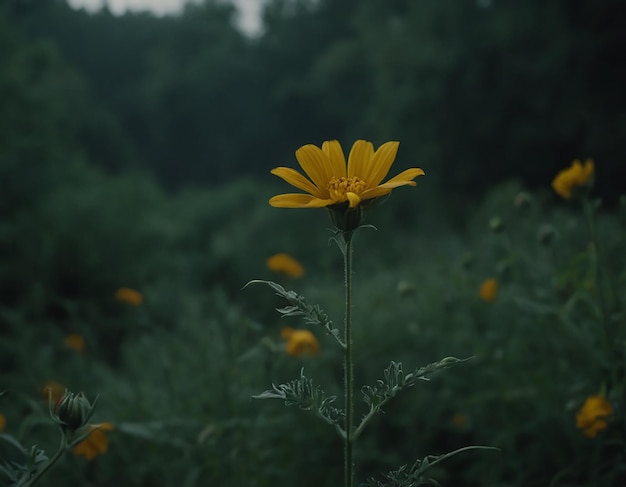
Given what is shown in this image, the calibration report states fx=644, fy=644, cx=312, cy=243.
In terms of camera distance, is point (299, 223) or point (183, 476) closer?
point (183, 476)

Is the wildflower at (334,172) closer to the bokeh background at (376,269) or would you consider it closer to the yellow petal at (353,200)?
the yellow petal at (353,200)

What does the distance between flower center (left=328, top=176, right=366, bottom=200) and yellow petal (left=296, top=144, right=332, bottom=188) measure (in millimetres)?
15

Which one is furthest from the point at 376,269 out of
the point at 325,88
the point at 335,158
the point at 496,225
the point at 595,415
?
the point at 325,88

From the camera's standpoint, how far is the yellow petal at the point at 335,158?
1.16 metres

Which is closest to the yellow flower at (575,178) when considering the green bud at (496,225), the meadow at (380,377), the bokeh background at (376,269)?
the meadow at (380,377)

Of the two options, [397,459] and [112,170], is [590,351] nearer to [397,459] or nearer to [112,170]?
[397,459]

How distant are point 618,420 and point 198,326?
2005 mm

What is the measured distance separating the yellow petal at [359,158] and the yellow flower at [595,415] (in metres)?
0.92

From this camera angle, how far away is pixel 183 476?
84.6 inches

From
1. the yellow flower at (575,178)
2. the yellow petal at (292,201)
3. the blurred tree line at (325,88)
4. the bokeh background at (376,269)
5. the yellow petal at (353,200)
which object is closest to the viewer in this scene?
the yellow petal at (353,200)

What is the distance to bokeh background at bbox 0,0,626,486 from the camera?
6.94ft

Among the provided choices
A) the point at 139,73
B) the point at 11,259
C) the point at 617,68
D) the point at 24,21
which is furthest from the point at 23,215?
the point at 139,73

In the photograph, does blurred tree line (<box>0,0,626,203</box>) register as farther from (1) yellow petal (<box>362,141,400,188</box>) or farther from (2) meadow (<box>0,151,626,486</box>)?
(1) yellow petal (<box>362,141,400,188</box>)

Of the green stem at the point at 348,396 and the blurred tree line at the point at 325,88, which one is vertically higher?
the blurred tree line at the point at 325,88
